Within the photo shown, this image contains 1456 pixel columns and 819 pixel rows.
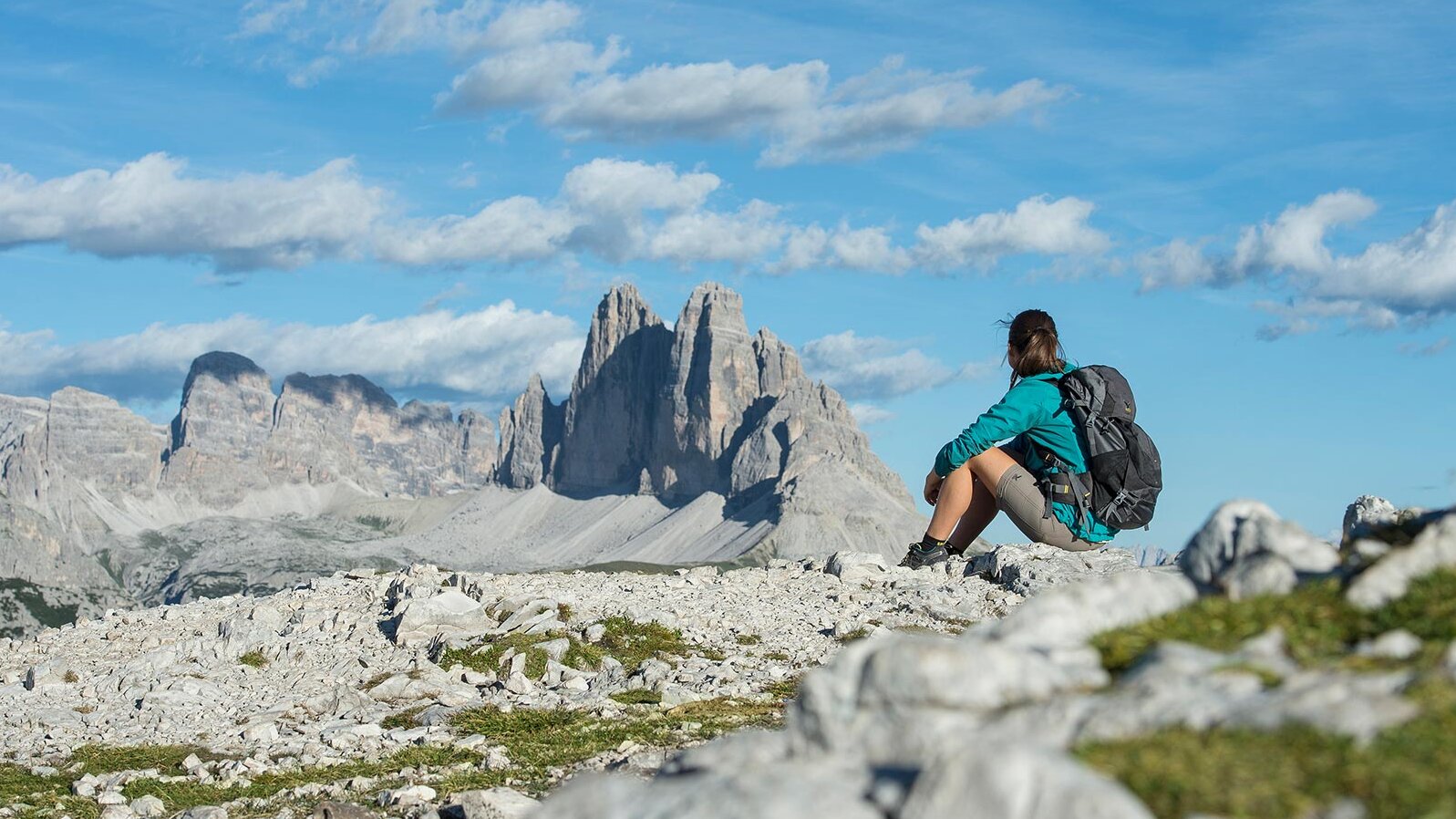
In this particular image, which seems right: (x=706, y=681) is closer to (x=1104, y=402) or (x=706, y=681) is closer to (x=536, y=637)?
(x=536, y=637)

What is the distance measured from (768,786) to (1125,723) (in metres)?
1.77

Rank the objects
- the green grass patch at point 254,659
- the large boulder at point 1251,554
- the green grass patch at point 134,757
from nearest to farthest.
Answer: the large boulder at point 1251,554 → the green grass patch at point 134,757 → the green grass patch at point 254,659

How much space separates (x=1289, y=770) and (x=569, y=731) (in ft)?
36.6

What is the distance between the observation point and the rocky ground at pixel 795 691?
599 cm

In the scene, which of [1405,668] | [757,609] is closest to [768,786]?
[1405,668]

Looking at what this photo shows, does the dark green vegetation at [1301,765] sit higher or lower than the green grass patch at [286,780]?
higher

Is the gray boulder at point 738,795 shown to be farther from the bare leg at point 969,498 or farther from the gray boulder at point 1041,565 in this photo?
the gray boulder at point 1041,565

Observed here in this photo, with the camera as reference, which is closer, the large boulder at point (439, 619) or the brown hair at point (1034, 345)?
the brown hair at point (1034, 345)

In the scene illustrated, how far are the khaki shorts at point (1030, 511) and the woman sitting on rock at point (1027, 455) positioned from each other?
1 cm

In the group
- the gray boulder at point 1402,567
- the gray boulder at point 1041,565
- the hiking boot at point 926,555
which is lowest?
the gray boulder at point 1041,565

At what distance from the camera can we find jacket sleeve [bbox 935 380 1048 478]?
57.0 ft

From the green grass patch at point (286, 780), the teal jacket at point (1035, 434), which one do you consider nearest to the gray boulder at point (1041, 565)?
the teal jacket at point (1035, 434)

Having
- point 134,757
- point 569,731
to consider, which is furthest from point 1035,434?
point 134,757

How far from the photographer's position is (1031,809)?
18.6 feet
